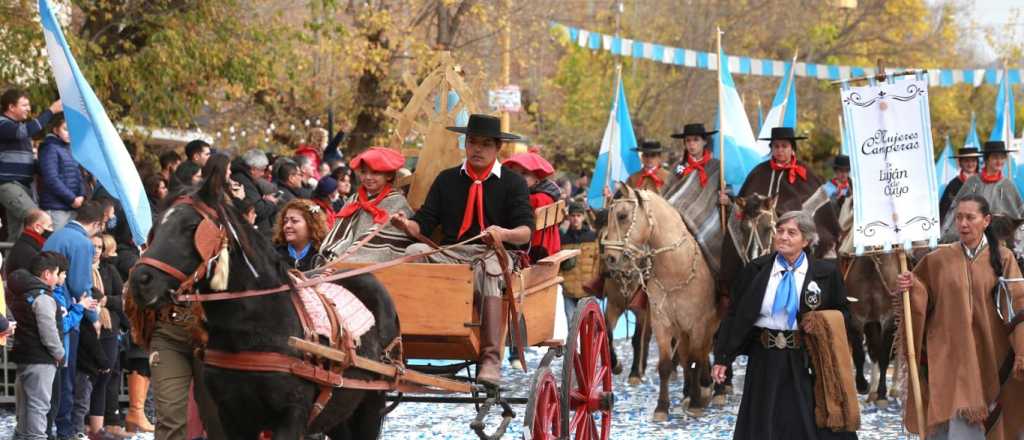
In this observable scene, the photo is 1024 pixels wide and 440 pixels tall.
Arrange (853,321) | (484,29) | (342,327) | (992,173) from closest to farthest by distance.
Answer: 1. (342,327)
2. (853,321)
3. (992,173)
4. (484,29)

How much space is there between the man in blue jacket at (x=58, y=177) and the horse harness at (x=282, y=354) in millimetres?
5945

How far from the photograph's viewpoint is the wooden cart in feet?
25.9

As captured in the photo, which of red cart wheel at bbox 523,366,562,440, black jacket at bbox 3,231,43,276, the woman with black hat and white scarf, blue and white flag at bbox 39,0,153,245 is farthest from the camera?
the woman with black hat and white scarf

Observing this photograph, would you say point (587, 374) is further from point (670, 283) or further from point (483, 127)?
point (670, 283)

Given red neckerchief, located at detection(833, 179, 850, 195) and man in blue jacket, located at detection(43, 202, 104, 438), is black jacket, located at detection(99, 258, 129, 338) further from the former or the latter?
red neckerchief, located at detection(833, 179, 850, 195)

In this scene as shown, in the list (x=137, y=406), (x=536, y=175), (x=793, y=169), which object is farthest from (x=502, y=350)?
(x=793, y=169)

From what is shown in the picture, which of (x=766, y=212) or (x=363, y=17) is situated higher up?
(x=363, y=17)

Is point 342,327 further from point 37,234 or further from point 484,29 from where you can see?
point 484,29

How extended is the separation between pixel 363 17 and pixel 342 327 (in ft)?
56.8

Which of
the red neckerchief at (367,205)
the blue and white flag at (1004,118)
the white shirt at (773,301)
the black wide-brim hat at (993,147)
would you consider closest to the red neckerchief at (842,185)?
the black wide-brim hat at (993,147)

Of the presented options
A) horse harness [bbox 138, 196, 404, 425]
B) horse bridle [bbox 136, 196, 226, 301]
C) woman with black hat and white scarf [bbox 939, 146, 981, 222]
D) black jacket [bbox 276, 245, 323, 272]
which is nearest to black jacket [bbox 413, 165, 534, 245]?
black jacket [bbox 276, 245, 323, 272]

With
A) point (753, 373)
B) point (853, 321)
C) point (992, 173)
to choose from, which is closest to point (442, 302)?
point (753, 373)

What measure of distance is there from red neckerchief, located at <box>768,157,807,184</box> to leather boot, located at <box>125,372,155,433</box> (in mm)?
6403

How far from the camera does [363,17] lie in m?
23.8
